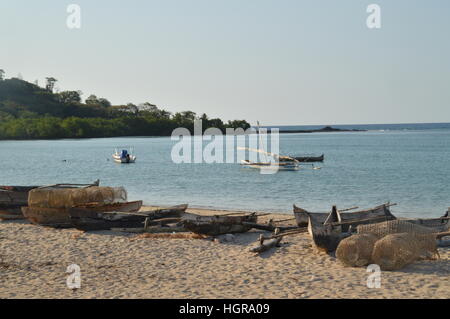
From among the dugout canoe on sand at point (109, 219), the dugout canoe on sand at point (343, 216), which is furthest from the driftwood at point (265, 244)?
the dugout canoe on sand at point (109, 219)

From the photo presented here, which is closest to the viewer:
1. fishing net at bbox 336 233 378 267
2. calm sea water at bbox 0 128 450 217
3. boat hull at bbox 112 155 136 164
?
fishing net at bbox 336 233 378 267

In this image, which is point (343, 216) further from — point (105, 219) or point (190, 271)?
point (105, 219)

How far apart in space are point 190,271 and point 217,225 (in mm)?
3775

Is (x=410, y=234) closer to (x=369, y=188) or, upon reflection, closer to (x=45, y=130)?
(x=369, y=188)

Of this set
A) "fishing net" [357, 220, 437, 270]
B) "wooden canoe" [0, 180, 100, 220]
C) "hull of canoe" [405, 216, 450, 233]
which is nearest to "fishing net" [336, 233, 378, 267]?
"fishing net" [357, 220, 437, 270]

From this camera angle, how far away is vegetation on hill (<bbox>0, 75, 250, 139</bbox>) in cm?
14638

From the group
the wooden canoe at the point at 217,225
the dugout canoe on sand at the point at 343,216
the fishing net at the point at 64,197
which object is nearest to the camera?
the wooden canoe at the point at 217,225

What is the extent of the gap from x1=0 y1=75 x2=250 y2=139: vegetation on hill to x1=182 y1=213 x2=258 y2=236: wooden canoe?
136 metres

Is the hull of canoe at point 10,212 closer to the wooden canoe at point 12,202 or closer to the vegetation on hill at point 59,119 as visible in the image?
the wooden canoe at point 12,202

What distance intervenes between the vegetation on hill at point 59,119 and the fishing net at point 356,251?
460 ft

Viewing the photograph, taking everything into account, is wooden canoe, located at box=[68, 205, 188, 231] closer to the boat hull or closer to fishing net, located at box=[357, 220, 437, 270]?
fishing net, located at box=[357, 220, 437, 270]

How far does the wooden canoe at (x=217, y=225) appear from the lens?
14.3 meters
